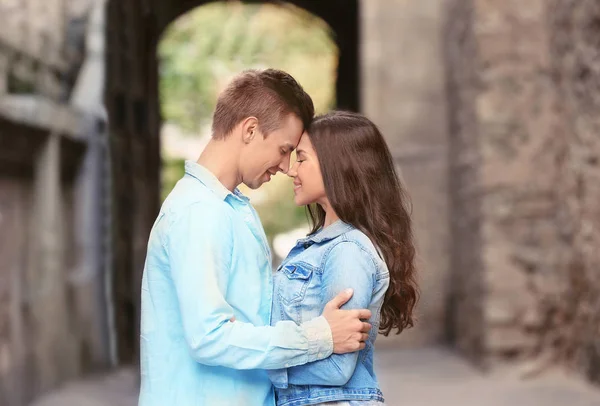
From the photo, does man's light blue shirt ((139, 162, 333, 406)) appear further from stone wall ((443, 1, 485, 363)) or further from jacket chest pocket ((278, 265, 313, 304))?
stone wall ((443, 1, 485, 363))

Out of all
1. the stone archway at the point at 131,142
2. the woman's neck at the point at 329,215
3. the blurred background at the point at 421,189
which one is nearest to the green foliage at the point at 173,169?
the stone archway at the point at 131,142

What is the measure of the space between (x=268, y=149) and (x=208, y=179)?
0.52ft

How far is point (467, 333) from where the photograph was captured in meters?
5.65

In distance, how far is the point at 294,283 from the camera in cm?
183

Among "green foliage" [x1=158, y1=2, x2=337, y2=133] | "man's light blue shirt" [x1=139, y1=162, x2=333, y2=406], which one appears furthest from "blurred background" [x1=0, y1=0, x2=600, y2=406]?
"green foliage" [x1=158, y1=2, x2=337, y2=133]

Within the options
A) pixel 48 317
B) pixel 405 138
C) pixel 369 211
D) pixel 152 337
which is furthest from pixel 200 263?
pixel 405 138

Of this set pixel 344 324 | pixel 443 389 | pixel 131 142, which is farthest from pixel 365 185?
pixel 131 142

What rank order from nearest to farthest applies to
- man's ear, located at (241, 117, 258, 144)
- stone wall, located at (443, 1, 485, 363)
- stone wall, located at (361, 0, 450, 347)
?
man's ear, located at (241, 117, 258, 144)
stone wall, located at (443, 1, 485, 363)
stone wall, located at (361, 0, 450, 347)

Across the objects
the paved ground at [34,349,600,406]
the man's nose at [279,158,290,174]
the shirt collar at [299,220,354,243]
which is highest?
the man's nose at [279,158,290,174]

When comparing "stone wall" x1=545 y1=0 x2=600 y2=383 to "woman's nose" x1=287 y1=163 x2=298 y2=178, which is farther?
"stone wall" x1=545 y1=0 x2=600 y2=383

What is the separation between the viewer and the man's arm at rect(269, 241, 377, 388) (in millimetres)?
1753

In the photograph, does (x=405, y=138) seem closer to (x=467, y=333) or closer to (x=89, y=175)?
(x=467, y=333)

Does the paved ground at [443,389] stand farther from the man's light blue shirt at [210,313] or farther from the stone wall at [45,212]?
the man's light blue shirt at [210,313]

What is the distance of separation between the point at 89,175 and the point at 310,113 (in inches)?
135
